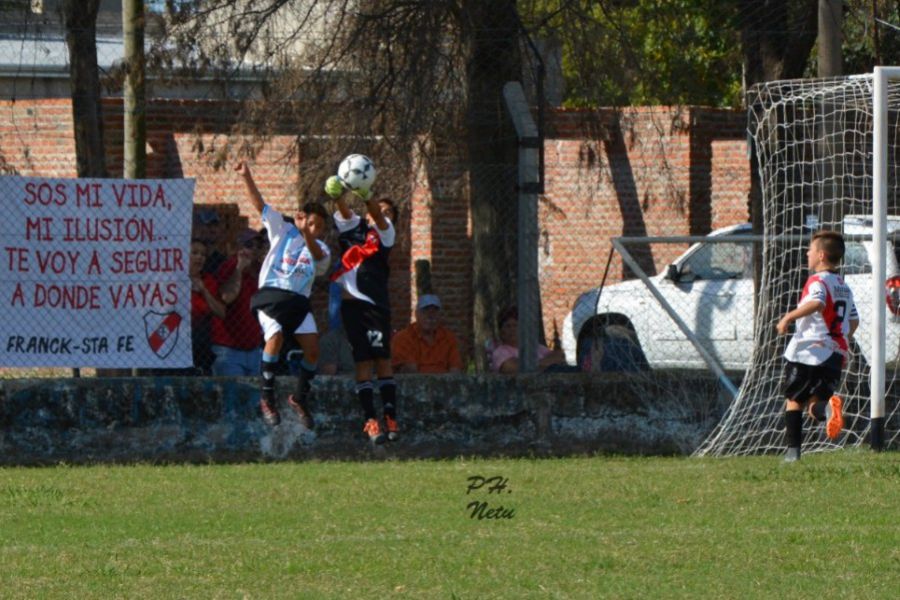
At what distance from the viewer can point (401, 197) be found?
19172mm

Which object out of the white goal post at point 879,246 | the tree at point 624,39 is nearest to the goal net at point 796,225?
the white goal post at point 879,246

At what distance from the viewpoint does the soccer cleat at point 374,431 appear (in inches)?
523

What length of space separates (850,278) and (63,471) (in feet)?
27.8

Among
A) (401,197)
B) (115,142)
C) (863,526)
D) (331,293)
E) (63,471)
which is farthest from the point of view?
(115,142)

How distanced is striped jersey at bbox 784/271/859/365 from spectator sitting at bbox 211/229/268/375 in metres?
4.33

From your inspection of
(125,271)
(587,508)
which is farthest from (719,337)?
(587,508)

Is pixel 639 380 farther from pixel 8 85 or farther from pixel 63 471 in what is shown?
pixel 8 85

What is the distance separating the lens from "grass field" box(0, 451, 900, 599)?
7.93m

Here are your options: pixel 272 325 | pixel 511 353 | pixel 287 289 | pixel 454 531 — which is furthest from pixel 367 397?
pixel 454 531

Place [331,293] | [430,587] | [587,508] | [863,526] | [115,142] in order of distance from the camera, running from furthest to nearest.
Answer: [115,142] → [331,293] → [587,508] → [863,526] → [430,587]

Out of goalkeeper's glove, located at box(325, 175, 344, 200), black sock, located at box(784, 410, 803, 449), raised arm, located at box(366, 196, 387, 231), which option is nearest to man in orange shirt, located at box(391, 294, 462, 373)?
raised arm, located at box(366, 196, 387, 231)

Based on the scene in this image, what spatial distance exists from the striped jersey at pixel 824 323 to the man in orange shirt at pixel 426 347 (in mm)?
3126

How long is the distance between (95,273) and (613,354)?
4.23 meters

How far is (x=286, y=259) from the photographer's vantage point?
44.4 ft
